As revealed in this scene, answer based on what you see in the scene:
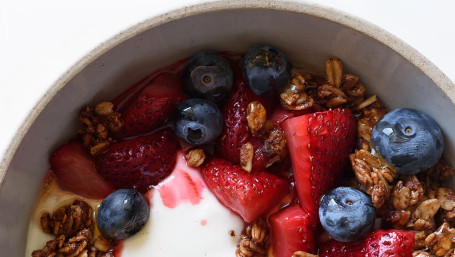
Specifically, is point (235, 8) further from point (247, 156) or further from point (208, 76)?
point (247, 156)

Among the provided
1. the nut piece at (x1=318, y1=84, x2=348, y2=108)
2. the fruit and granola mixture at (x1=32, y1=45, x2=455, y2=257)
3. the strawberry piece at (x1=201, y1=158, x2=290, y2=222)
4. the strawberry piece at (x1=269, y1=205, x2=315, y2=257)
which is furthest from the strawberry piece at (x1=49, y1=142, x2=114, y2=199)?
the nut piece at (x1=318, y1=84, x2=348, y2=108)

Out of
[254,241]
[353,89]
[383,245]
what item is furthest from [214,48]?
[383,245]

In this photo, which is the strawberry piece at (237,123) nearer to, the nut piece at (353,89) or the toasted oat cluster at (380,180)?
the toasted oat cluster at (380,180)

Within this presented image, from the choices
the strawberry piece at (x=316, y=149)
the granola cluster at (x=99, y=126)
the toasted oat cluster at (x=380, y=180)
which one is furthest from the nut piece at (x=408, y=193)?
the granola cluster at (x=99, y=126)

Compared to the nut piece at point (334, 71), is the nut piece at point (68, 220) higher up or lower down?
lower down

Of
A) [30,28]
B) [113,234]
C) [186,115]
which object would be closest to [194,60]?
[186,115]
